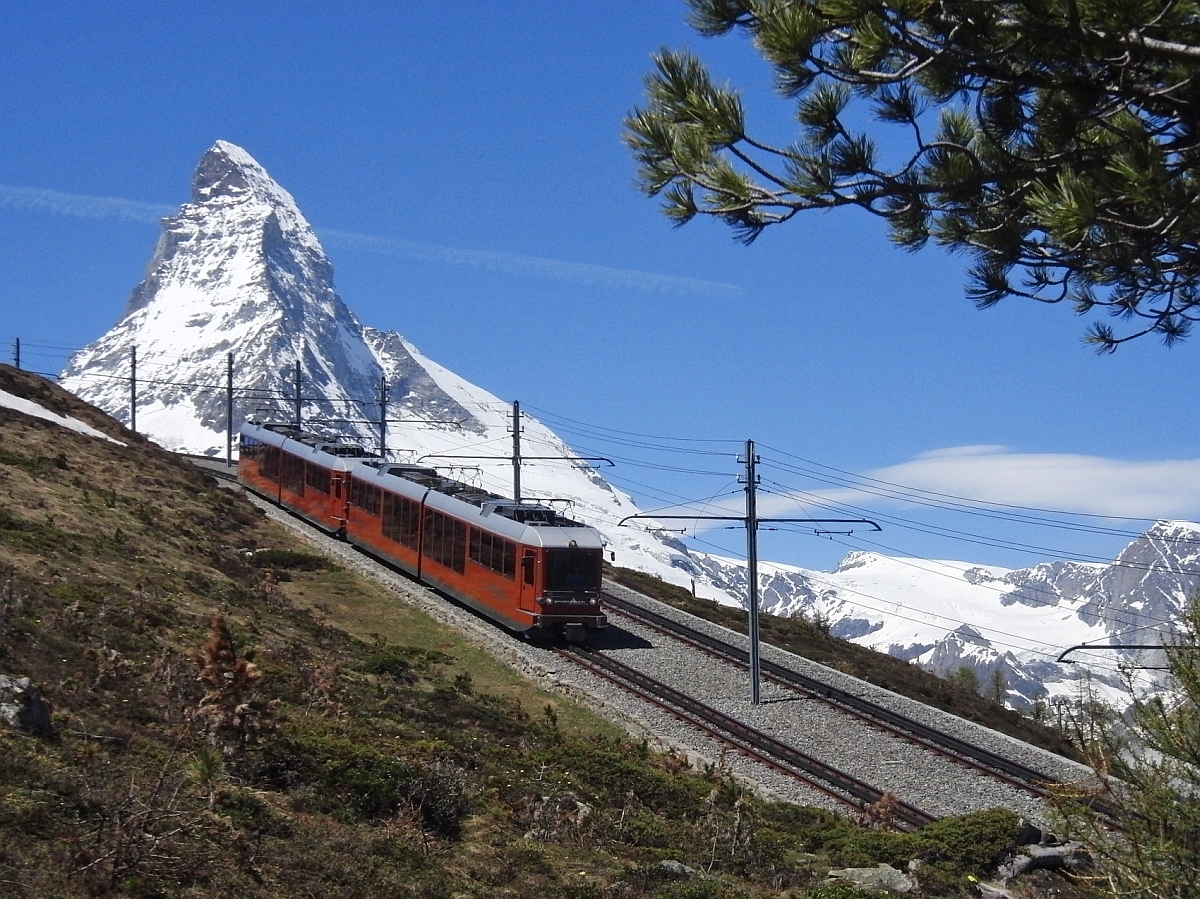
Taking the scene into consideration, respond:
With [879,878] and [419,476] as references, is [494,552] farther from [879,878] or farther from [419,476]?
[879,878]

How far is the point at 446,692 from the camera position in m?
22.8

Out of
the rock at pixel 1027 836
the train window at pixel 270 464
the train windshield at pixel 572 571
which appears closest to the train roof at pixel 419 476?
the train window at pixel 270 464

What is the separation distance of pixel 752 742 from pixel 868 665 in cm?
1198

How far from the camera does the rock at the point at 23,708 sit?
11719 mm

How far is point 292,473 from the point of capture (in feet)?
141

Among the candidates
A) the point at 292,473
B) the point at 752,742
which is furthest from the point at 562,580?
the point at 292,473

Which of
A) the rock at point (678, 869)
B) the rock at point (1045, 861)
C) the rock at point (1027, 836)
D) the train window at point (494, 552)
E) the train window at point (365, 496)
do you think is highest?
the train window at point (365, 496)

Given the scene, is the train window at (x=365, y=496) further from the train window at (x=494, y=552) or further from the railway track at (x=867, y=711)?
the railway track at (x=867, y=711)

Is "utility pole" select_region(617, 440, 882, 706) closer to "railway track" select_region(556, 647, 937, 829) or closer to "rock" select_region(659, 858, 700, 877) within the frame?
"railway track" select_region(556, 647, 937, 829)

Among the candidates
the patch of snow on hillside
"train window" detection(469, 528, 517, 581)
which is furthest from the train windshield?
the patch of snow on hillside

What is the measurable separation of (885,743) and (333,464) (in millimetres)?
21570

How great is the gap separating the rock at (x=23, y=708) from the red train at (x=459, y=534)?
16.5 m

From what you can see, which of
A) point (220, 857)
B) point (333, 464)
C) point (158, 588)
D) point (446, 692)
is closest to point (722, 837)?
point (220, 857)

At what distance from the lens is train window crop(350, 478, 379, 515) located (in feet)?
120
